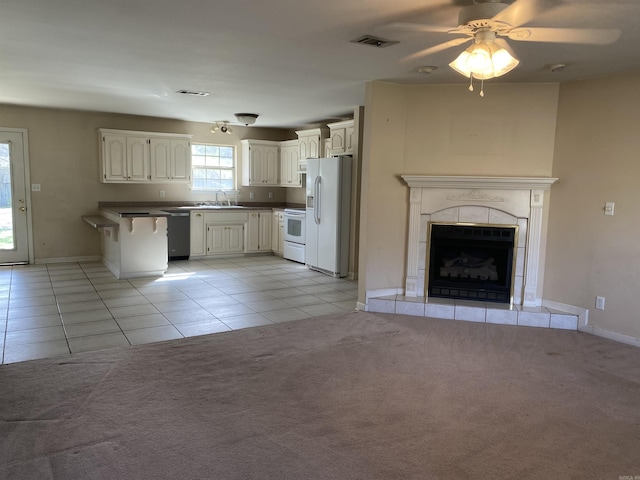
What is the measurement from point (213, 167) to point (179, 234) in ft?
5.16

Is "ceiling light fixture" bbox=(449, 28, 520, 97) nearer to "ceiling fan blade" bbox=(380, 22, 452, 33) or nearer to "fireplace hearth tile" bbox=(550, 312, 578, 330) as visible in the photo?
"ceiling fan blade" bbox=(380, 22, 452, 33)

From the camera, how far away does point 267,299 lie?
5.24 metres

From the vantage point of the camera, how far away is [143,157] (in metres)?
7.39

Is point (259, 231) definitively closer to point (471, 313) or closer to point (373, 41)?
point (471, 313)

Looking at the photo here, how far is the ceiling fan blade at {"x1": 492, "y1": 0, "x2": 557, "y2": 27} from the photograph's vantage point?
2580mm

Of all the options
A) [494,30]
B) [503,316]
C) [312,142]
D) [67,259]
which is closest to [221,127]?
[312,142]

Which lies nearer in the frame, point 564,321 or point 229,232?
point 564,321

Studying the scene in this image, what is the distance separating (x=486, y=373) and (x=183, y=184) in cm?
625

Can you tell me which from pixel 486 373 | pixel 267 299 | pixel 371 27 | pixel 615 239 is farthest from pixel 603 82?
pixel 267 299

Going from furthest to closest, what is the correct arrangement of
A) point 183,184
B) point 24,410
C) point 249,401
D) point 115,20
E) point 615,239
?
1. point 183,184
2. point 615,239
3. point 115,20
4. point 249,401
5. point 24,410

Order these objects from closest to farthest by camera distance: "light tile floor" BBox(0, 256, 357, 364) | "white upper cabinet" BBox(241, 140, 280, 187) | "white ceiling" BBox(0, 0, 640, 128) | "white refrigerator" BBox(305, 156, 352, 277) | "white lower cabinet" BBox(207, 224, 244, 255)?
"white ceiling" BBox(0, 0, 640, 128), "light tile floor" BBox(0, 256, 357, 364), "white refrigerator" BBox(305, 156, 352, 277), "white lower cabinet" BBox(207, 224, 244, 255), "white upper cabinet" BBox(241, 140, 280, 187)

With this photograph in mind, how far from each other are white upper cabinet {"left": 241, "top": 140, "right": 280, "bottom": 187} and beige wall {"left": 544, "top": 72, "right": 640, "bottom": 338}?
205 inches

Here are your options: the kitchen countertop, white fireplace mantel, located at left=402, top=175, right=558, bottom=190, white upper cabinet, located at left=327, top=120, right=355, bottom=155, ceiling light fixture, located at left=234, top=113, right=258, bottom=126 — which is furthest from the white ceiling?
the kitchen countertop

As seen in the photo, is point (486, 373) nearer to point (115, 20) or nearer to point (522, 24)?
point (522, 24)
